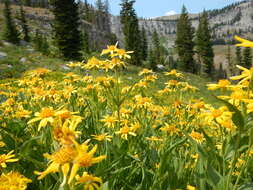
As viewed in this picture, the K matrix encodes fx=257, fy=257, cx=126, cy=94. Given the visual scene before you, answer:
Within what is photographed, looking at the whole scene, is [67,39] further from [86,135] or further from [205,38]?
[205,38]

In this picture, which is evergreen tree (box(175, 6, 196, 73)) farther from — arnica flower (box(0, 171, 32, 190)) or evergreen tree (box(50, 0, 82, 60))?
arnica flower (box(0, 171, 32, 190))

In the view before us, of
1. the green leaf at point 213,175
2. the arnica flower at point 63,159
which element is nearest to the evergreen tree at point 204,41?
the green leaf at point 213,175

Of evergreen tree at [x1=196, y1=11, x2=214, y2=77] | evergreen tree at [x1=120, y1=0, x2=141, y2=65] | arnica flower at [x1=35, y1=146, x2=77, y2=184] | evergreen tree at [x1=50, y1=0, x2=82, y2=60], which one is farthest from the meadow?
evergreen tree at [x1=196, y1=11, x2=214, y2=77]

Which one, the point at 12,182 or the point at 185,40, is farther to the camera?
the point at 185,40

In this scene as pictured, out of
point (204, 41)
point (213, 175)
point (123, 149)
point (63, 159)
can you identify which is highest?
point (204, 41)

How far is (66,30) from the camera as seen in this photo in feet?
93.0

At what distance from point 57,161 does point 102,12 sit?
11955 centimetres

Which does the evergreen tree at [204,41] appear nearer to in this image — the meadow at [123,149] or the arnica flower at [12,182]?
the meadow at [123,149]

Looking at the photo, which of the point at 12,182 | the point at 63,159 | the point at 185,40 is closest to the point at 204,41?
the point at 185,40

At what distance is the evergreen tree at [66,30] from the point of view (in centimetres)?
2803

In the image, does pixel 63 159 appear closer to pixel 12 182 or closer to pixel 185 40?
pixel 12 182

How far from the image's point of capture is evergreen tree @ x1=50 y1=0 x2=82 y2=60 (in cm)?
2803

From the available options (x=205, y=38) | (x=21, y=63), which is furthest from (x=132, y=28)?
(x=21, y=63)

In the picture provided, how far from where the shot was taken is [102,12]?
114438 millimetres
